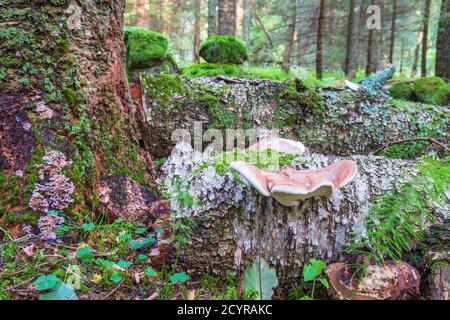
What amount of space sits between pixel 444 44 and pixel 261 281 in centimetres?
821

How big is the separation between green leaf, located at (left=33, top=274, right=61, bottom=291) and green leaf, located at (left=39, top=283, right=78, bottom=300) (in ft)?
0.10

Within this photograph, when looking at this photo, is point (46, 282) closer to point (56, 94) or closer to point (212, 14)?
point (56, 94)

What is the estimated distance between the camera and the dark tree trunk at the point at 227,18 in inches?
353

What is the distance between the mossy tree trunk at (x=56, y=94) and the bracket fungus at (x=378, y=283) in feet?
5.97

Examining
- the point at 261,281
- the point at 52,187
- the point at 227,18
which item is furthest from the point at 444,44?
the point at 52,187

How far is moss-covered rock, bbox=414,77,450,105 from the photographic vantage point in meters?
5.97

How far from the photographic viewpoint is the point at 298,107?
4121 millimetres

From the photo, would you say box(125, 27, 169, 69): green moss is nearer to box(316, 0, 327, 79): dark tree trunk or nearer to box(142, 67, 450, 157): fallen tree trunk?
box(316, 0, 327, 79): dark tree trunk

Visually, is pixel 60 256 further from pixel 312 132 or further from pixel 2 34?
pixel 312 132

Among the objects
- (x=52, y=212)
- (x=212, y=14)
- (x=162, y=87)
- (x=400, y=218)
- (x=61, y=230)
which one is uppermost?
(x=212, y=14)

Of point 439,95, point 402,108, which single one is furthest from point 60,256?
point 439,95

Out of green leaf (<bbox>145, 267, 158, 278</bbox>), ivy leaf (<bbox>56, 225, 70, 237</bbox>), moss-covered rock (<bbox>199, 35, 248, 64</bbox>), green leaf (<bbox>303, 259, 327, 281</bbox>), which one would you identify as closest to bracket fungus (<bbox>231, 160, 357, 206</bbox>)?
green leaf (<bbox>303, 259, 327, 281</bbox>)

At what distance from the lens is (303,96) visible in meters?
4.09

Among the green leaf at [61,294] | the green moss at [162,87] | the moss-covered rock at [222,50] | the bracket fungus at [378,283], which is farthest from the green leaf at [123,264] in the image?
the moss-covered rock at [222,50]
